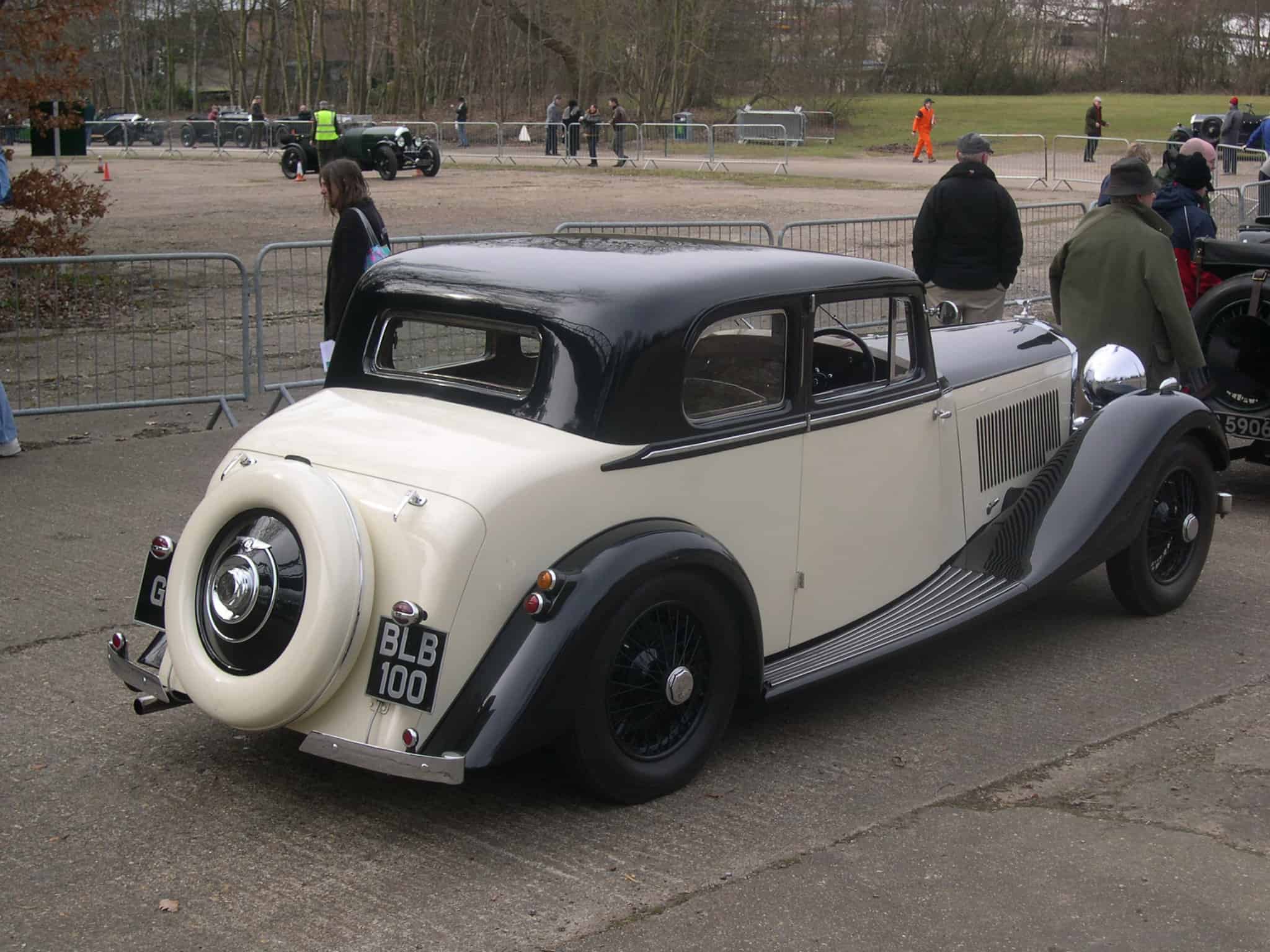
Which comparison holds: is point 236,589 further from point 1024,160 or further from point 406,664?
point 1024,160

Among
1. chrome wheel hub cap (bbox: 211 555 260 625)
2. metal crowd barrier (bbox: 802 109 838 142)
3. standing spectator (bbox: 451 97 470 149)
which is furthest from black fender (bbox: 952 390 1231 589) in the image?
metal crowd barrier (bbox: 802 109 838 142)

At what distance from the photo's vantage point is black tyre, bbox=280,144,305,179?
108ft

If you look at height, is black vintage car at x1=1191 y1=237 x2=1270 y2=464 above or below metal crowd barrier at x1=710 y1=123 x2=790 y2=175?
below

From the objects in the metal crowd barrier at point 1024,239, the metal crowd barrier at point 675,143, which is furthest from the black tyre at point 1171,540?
the metal crowd barrier at point 675,143

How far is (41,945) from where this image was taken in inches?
124

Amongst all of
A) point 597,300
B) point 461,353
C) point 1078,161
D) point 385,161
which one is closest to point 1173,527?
point 597,300

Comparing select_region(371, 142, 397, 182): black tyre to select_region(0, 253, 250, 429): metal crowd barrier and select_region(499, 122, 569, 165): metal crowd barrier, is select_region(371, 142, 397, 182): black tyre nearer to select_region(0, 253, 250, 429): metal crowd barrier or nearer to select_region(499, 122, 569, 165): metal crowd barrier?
select_region(499, 122, 569, 165): metal crowd barrier

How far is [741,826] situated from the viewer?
3820 millimetres

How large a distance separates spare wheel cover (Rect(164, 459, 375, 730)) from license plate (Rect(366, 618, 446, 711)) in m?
0.07

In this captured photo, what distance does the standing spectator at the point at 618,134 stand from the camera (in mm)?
38866

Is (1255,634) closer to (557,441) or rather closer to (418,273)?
(557,441)

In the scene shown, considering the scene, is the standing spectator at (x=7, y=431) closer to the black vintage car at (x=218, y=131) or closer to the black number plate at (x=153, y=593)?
the black number plate at (x=153, y=593)

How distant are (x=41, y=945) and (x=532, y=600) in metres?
1.41

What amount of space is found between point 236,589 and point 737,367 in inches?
66.0
